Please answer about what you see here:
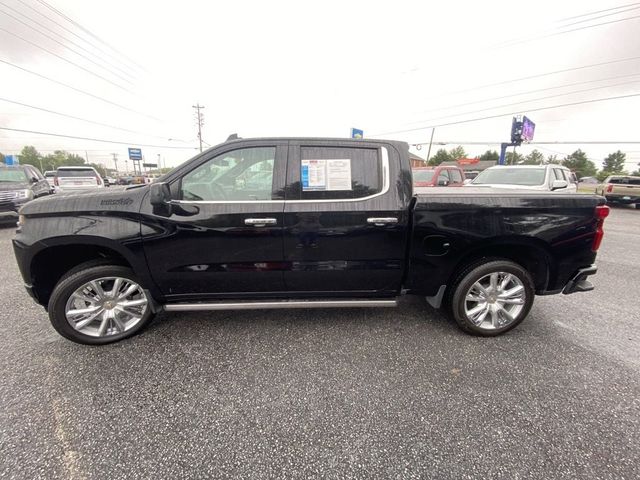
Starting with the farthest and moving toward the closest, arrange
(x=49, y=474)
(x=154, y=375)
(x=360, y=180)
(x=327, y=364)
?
1. (x=360, y=180)
2. (x=327, y=364)
3. (x=154, y=375)
4. (x=49, y=474)

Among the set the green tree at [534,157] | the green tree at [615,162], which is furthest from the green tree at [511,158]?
the green tree at [615,162]

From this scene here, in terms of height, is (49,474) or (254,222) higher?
(254,222)

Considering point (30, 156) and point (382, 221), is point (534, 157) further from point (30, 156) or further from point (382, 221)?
point (30, 156)

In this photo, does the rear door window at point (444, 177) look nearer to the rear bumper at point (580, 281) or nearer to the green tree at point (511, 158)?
the rear bumper at point (580, 281)

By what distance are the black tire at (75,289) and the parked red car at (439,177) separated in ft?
27.0

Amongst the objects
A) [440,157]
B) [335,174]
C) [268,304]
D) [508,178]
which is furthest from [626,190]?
[440,157]

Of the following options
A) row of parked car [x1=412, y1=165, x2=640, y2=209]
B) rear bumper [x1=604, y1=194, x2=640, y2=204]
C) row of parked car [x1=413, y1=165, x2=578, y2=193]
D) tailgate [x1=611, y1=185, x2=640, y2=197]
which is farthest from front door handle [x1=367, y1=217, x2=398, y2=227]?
tailgate [x1=611, y1=185, x2=640, y2=197]

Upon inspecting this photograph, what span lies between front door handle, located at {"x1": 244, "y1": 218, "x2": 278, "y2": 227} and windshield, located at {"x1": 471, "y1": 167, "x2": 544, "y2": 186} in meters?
8.16

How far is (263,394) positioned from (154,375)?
0.93 m

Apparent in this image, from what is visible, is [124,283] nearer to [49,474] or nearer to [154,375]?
[154,375]

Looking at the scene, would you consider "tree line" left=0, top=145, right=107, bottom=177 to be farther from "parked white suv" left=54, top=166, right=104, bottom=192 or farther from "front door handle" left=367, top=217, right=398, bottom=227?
"front door handle" left=367, top=217, right=398, bottom=227

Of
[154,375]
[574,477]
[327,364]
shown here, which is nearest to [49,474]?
[154,375]

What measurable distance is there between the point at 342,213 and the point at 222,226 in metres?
1.06

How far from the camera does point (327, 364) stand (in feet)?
8.25
